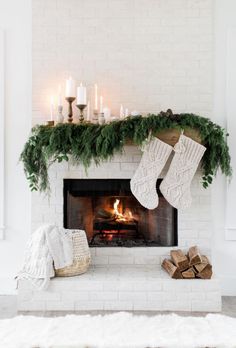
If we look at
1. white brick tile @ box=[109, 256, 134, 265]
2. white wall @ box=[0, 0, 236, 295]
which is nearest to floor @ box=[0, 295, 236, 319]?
white wall @ box=[0, 0, 236, 295]

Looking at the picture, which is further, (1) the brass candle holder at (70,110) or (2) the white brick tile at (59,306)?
(1) the brass candle holder at (70,110)

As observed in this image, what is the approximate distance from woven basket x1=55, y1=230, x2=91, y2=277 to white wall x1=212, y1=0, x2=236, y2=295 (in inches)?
45.7

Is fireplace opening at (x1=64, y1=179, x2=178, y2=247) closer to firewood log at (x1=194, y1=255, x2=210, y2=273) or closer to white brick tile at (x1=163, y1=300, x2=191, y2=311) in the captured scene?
firewood log at (x1=194, y1=255, x2=210, y2=273)

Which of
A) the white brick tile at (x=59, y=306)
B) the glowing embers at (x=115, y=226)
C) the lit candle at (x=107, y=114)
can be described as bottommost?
the white brick tile at (x=59, y=306)

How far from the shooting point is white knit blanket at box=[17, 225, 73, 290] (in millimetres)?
3016

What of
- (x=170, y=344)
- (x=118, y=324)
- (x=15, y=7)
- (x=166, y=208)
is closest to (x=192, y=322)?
(x=118, y=324)

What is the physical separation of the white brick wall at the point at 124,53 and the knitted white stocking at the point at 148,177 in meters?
0.46

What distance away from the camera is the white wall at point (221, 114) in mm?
3539

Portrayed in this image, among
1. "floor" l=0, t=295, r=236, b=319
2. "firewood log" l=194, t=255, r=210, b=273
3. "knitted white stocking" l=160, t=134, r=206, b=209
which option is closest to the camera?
"floor" l=0, t=295, r=236, b=319

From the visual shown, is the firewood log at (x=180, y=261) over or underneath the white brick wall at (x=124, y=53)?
underneath

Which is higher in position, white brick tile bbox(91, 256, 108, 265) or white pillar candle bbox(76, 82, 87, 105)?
white pillar candle bbox(76, 82, 87, 105)

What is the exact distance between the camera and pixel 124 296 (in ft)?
9.95

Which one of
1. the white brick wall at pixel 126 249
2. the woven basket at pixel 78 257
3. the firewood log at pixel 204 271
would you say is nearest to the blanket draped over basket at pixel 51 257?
the woven basket at pixel 78 257

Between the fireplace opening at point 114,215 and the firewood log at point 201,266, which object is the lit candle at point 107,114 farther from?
the firewood log at point 201,266
